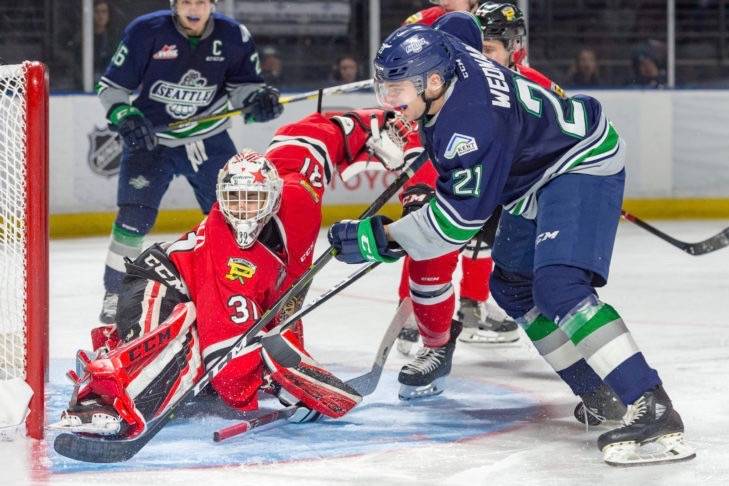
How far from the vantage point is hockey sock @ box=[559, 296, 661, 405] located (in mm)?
2816

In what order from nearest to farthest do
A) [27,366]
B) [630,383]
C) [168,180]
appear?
1. [630,383]
2. [27,366]
3. [168,180]

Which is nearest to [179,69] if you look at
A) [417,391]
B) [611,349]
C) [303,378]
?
[417,391]

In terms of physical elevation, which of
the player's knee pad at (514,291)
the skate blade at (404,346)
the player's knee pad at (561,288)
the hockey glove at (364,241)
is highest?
the hockey glove at (364,241)

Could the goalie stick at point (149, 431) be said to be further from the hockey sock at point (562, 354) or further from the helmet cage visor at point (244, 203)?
the hockey sock at point (562, 354)

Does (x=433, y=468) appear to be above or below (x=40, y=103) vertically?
below

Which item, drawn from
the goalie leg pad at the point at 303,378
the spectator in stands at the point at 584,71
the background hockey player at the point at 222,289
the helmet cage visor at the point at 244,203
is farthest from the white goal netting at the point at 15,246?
the spectator in stands at the point at 584,71

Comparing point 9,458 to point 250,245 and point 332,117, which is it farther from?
point 332,117

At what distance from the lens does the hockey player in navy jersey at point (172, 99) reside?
4672 mm

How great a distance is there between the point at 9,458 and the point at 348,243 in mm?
845

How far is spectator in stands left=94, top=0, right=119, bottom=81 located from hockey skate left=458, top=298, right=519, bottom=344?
10.4 feet

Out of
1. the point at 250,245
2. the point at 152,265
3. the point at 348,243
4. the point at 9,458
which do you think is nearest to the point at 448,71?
the point at 348,243

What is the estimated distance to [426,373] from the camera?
361 centimetres

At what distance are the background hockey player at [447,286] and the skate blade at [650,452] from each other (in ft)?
2.90

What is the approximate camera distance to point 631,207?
302 inches
